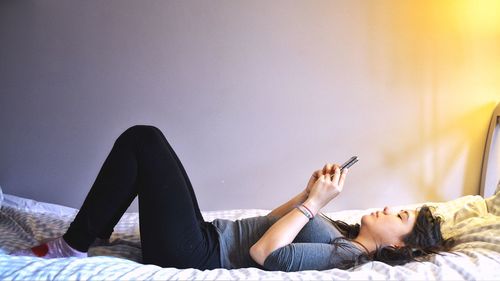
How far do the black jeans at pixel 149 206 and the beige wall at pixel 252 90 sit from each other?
71 cm

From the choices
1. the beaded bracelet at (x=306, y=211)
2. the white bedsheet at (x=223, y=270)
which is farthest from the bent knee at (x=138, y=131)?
the beaded bracelet at (x=306, y=211)

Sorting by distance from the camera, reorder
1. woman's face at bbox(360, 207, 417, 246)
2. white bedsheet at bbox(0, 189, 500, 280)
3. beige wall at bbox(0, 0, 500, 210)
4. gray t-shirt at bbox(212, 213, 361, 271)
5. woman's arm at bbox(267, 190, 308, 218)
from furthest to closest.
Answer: beige wall at bbox(0, 0, 500, 210)
woman's arm at bbox(267, 190, 308, 218)
woman's face at bbox(360, 207, 417, 246)
gray t-shirt at bbox(212, 213, 361, 271)
white bedsheet at bbox(0, 189, 500, 280)

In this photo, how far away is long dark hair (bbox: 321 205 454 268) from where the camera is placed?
0.87 meters

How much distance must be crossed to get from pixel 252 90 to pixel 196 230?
2.76ft

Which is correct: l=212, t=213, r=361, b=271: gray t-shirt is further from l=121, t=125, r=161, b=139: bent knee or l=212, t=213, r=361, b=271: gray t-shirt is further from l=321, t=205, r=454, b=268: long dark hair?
l=121, t=125, r=161, b=139: bent knee

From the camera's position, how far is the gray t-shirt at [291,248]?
2.72ft

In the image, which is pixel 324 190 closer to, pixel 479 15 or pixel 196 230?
pixel 196 230

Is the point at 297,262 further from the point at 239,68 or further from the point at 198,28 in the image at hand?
the point at 198,28

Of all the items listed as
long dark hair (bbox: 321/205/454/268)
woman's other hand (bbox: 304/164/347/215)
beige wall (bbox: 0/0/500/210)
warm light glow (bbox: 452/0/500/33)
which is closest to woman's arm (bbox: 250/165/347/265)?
woman's other hand (bbox: 304/164/347/215)

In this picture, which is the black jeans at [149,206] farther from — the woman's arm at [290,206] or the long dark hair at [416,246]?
the long dark hair at [416,246]

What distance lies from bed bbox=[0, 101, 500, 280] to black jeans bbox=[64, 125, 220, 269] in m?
0.07

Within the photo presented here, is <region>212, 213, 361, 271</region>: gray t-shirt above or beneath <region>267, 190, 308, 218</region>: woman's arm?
beneath

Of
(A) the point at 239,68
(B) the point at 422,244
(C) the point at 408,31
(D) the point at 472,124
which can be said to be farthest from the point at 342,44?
(B) the point at 422,244

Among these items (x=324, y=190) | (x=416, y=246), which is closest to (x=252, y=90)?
(x=324, y=190)
